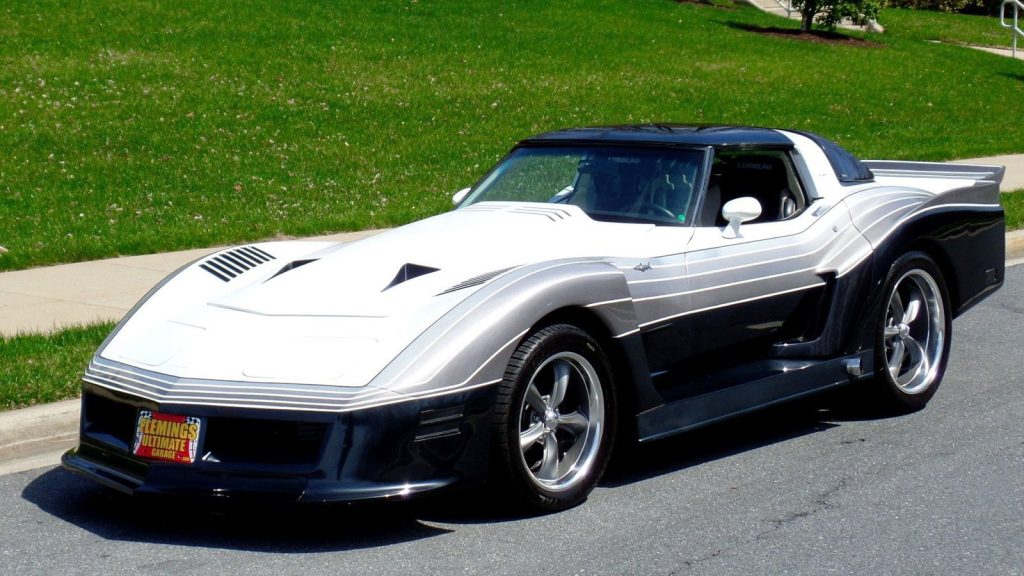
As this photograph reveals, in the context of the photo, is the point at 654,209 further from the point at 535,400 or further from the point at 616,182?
the point at 535,400

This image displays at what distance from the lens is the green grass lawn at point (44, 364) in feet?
20.5

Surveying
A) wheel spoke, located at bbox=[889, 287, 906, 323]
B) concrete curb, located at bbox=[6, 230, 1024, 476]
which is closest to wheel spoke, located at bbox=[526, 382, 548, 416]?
concrete curb, located at bbox=[6, 230, 1024, 476]

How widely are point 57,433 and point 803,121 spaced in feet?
47.6

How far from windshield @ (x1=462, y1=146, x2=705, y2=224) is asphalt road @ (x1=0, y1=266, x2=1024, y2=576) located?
1131mm

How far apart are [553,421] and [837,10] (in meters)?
23.1

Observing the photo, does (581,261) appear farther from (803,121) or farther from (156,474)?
(803,121)

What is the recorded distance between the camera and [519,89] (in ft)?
62.3

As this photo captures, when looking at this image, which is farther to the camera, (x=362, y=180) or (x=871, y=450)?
(x=362, y=180)

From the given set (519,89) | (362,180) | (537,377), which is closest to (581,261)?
(537,377)

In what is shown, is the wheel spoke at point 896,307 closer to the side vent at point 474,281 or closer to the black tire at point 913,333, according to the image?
the black tire at point 913,333

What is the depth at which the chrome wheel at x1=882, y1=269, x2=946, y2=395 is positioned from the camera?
6.62 meters

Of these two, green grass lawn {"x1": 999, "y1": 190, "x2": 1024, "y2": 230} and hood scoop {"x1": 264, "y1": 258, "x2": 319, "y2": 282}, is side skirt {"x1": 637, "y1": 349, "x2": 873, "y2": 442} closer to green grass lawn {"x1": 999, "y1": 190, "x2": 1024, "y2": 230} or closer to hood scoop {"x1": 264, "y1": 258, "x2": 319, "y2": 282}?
hood scoop {"x1": 264, "y1": 258, "x2": 319, "y2": 282}

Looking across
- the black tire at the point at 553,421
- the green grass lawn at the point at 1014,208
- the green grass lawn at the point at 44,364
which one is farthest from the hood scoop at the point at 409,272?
the green grass lawn at the point at 1014,208

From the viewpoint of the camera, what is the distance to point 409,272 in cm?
516
